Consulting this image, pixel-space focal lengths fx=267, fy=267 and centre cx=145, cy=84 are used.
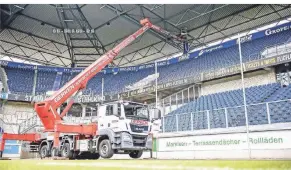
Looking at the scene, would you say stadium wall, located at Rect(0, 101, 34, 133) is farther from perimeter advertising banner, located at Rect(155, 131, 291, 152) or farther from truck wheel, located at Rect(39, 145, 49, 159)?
perimeter advertising banner, located at Rect(155, 131, 291, 152)

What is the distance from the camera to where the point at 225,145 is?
8.61 m

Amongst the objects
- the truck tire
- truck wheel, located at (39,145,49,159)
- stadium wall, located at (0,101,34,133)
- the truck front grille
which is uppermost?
stadium wall, located at (0,101,34,133)

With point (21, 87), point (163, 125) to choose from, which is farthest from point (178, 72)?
point (21, 87)

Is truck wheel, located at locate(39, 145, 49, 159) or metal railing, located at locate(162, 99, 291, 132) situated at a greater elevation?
metal railing, located at locate(162, 99, 291, 132)

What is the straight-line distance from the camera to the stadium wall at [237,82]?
15.1m

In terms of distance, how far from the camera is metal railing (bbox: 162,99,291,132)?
372 inches

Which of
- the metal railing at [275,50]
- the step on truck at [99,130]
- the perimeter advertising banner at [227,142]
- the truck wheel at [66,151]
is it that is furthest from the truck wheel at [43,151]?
the metal railing at [275,50]

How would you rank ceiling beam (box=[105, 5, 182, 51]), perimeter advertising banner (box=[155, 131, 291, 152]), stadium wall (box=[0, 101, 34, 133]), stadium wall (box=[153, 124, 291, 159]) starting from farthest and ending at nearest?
stadium wall (box=[0, 101, 34, 133]) < ceiling beam (box=[105, 5, 182, 51]) < perimeter advertising banner (box=[155, 131, 291, 152]) < stadium wall (box=[153, 124, 291, 159])

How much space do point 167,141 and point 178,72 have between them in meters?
11.2

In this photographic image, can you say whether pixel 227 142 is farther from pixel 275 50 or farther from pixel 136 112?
pixel 275 50

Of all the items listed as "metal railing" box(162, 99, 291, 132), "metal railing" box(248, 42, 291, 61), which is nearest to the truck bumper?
"metal railing" box(162, 99, 291, 132)

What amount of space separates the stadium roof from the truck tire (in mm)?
11989

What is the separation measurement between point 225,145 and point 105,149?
3.92 meters

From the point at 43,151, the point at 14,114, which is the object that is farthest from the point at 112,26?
the point at 43,151
